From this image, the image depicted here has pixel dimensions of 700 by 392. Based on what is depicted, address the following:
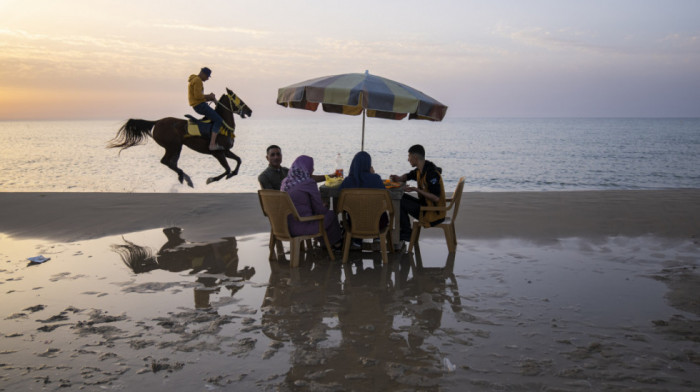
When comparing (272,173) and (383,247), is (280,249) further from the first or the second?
(383,247)

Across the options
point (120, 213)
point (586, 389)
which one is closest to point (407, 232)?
point (586, 389)

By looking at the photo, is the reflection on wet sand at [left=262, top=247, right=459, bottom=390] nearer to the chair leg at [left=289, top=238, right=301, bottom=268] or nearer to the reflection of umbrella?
the chair leg at [left=289, top=238, right=301, bottom=268]

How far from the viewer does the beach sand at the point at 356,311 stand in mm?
3332

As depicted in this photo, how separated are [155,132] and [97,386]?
864 cm

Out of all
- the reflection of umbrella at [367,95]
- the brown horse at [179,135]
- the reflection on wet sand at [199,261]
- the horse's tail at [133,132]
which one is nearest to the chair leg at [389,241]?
the reflection of umbrella at [367,95]

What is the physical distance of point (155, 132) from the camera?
11.0m

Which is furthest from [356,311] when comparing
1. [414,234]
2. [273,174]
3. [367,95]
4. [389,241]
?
[273,174]

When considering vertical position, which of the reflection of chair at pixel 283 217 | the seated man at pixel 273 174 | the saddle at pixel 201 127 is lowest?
the reflection of chair at pixel 283 217

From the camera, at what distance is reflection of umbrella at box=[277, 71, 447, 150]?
6.41m

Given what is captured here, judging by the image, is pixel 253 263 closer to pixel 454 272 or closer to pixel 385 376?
pixel 454 272

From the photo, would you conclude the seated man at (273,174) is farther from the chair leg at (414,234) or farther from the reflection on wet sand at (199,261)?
the chair leg at (414,234)

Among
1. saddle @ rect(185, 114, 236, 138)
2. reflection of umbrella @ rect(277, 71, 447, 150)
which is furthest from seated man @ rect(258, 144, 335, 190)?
saddle @ rect(185, 114, 236, 138)

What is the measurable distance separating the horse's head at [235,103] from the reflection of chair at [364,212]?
15.0ft

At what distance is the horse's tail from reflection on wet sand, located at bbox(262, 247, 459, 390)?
637 cm
